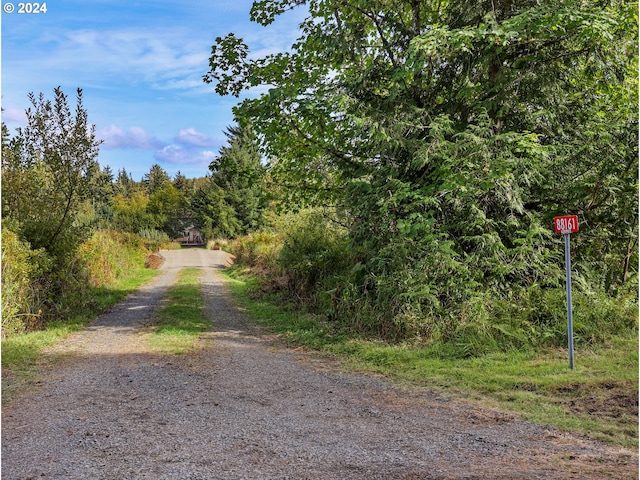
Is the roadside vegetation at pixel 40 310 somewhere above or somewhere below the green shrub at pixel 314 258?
below

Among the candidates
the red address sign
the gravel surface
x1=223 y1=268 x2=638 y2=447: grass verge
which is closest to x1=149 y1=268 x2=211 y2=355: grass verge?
the gravel surface

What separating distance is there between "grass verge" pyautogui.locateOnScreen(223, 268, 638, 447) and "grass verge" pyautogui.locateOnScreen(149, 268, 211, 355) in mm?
2592

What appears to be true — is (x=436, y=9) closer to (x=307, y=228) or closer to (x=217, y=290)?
(x=307, y=228)

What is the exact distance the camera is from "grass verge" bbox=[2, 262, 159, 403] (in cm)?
686

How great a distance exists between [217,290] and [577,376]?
1443 centimetres

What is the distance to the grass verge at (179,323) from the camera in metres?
9.25

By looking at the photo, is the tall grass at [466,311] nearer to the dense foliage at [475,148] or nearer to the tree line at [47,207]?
the dense foliage at [475,148]

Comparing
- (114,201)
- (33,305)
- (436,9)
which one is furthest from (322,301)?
(114,201)

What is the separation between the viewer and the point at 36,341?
920 cm

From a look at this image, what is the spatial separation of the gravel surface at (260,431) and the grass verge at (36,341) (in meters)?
0.37

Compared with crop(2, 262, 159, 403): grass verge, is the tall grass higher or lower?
higher

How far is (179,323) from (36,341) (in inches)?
124

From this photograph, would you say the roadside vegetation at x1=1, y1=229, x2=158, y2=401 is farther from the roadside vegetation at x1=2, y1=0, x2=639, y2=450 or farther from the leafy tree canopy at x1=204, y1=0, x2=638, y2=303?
the leafy tree canopy at x1=204, y1=0, x2=638, y2=303

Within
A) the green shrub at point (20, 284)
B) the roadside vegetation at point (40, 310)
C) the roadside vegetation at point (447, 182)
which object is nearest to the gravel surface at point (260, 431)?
the roadside vegetation at point (40, 310)
